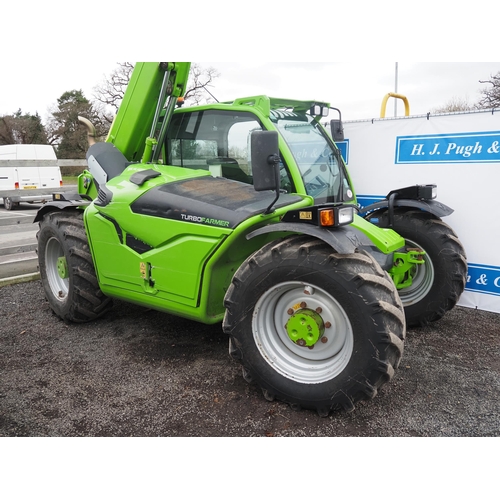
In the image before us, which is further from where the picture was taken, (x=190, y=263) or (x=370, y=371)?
(x=190, y=263)

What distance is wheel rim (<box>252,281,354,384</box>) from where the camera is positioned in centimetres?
288

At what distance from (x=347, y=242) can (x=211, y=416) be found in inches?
56.3

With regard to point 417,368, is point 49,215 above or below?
above

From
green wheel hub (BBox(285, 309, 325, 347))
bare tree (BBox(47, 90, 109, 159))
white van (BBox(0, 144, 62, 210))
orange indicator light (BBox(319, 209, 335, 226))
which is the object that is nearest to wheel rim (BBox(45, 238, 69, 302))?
green wheel hub (BBox(285, 309, 325, 347))

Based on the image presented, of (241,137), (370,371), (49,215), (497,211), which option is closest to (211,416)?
(370,371)

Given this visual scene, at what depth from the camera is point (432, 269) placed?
176 inches

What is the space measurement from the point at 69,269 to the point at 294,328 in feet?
8.38

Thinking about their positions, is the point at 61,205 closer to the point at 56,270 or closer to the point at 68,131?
the point at 56,270

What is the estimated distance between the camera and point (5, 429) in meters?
2.81

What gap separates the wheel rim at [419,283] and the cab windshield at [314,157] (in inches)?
39.8

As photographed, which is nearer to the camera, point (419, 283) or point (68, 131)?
point (419, 283)

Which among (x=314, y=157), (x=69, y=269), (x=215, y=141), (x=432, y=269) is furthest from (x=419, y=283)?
(x=69, y=269)

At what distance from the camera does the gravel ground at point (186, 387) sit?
282cm
